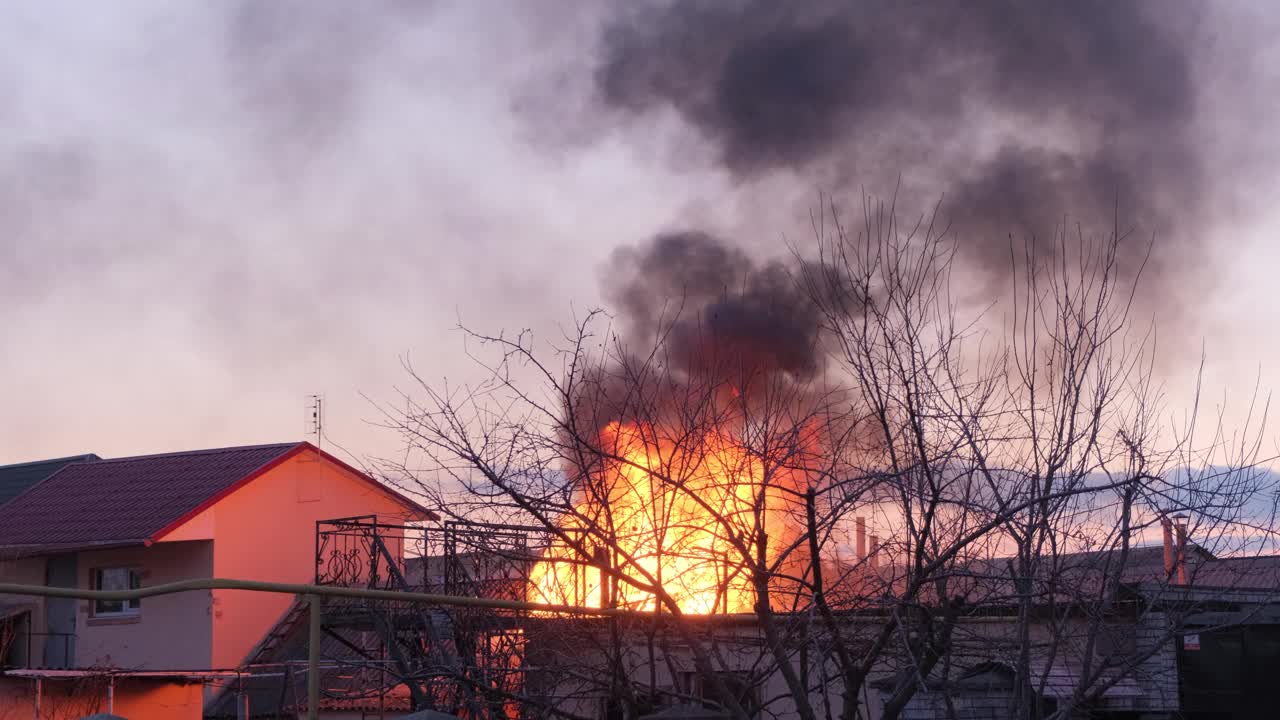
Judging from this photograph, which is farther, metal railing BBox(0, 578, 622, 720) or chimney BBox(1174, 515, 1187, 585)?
chimney BBox(1174, 515, 1187, 585)

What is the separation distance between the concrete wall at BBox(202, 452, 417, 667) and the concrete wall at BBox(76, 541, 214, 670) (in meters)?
0.32

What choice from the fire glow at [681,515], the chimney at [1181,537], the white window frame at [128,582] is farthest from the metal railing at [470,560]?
the white window frame at [128,582]

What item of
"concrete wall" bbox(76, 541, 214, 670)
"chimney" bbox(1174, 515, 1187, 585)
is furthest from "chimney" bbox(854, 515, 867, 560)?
"concrete wall" bbox(76, 541, 214, 670)

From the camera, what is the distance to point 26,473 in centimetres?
3372

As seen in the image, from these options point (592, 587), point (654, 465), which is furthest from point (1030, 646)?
point (592, 587)

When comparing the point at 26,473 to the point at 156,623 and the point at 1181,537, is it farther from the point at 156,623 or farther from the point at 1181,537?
the point at 1181,537

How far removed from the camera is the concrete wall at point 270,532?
1030 inches

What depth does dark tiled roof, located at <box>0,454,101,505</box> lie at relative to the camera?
3288 centimetres

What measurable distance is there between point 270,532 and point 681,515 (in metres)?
22.1

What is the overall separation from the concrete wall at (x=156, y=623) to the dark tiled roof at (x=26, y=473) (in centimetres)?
675

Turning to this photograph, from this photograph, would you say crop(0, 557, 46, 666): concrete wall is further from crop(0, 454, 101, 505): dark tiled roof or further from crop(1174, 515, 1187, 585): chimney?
crop(1174, 515, 1187, 585): chimney

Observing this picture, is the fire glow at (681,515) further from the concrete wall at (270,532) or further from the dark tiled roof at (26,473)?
the dark tiled roof at (26,473)

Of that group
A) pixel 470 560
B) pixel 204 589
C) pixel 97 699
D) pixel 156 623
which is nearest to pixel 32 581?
pixel 156 623

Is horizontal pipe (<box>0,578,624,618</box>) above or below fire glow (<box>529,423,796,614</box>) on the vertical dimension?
below
